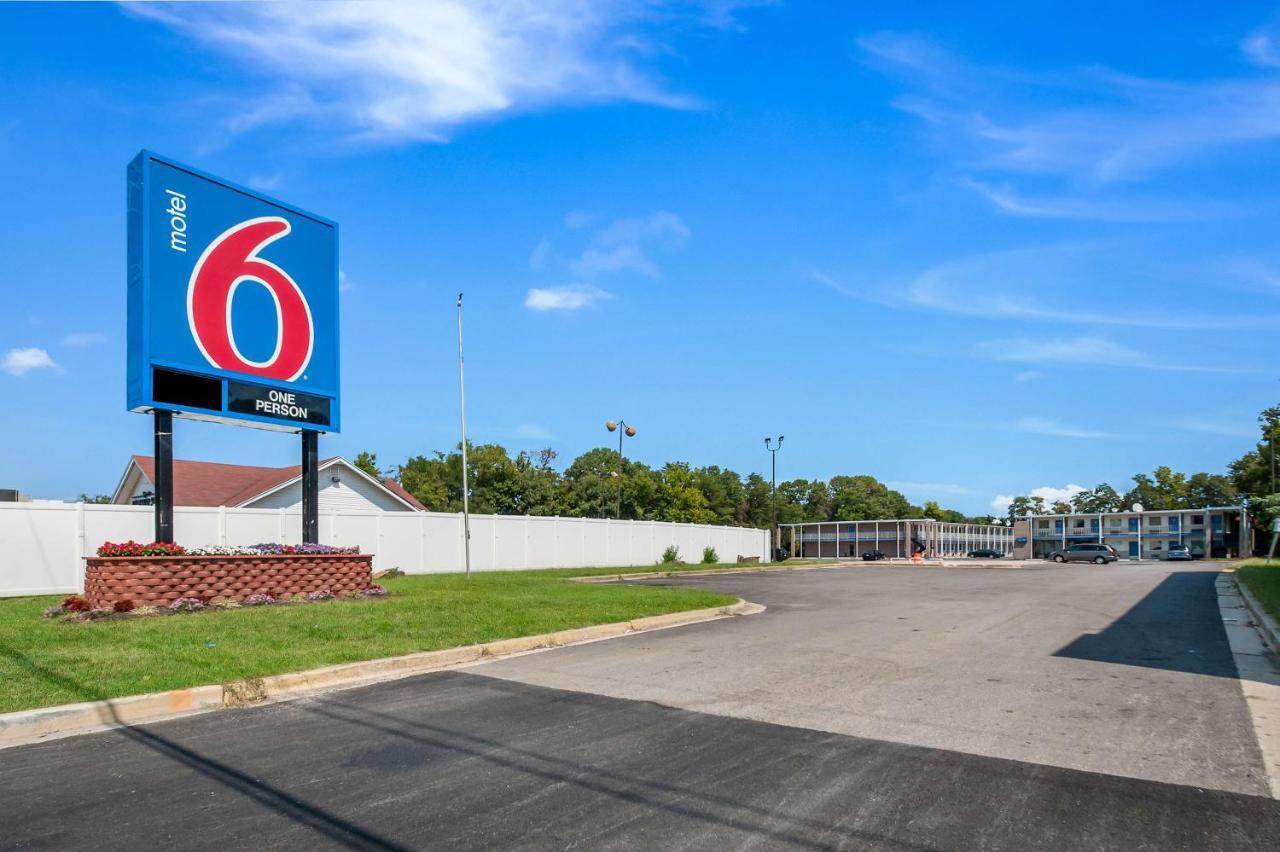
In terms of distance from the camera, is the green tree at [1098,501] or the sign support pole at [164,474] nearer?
the sign support pole at [164,474]

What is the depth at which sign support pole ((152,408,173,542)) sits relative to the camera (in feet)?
49.6

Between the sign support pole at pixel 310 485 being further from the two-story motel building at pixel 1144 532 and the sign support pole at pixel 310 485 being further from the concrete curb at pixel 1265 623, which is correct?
the two-story motel building at pixel 1144 532

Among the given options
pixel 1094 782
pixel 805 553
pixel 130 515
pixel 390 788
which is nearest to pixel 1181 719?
pixel 1094 782

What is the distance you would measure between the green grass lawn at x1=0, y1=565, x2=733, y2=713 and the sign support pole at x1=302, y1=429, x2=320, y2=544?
237 cm

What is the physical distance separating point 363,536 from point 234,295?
13.3 m

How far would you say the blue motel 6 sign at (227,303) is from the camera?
610 inches

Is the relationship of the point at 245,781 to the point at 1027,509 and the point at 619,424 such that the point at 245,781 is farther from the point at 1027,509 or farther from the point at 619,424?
the point at 1027,509

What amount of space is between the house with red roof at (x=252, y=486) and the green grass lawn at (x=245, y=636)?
55.4 ft

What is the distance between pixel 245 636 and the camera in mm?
11398

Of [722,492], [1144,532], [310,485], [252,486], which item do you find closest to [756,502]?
[722,492]

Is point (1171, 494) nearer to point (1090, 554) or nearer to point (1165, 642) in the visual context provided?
point (1090, 554)

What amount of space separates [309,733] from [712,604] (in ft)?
37.8

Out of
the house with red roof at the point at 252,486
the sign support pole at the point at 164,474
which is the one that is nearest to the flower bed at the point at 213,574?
the sign support pole at the point at 164,474

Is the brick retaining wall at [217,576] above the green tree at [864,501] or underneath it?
above
